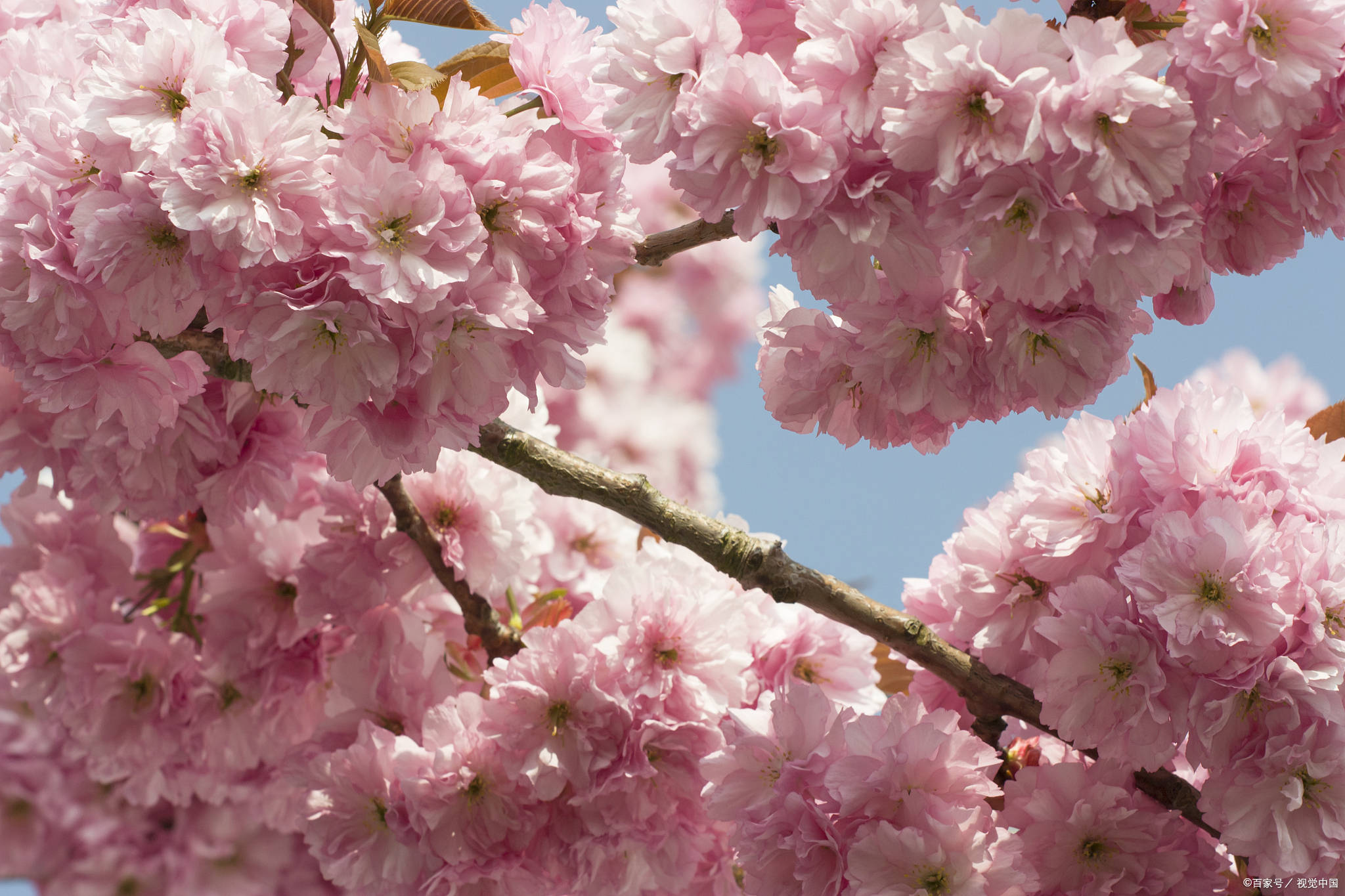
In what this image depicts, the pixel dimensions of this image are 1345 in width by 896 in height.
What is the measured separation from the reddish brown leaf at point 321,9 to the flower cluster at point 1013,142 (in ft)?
0.96

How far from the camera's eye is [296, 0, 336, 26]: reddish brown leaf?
101 centimetres

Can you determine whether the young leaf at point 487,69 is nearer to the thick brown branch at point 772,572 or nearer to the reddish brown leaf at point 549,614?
the thick brown branch at point 772,572

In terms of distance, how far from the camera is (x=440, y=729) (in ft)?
4.32

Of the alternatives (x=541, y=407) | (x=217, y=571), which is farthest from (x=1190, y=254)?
(x=217, y=571)

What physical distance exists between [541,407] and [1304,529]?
3.22 ft

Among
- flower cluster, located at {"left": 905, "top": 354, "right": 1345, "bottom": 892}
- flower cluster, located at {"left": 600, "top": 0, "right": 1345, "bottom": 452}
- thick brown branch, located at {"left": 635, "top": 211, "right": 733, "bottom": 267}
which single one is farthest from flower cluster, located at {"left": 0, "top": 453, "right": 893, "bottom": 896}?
flower cluster, located at {"left": 600, "top": 0, "right": 1345, "bottom": 452}

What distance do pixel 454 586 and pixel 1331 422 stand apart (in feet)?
3.70

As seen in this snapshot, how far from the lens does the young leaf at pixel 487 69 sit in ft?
3.44

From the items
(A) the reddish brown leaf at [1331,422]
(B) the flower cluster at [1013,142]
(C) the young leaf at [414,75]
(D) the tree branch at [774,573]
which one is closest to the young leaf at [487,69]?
(C) the young leaf at [414,75]

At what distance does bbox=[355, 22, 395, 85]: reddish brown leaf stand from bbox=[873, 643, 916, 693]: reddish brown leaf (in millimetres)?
944

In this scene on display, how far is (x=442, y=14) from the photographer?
3.51 feet

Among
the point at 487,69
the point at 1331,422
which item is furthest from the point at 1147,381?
the point at 487,69

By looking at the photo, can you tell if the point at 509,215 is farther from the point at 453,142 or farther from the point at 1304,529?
the point at 1304,529

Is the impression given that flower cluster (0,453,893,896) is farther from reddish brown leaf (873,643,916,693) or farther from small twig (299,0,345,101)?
small twig (299,0,345,101)
